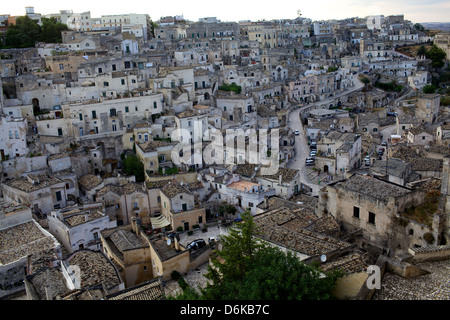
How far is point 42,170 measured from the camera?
26.5 meters

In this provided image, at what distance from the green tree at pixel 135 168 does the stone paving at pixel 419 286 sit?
64.1 feet

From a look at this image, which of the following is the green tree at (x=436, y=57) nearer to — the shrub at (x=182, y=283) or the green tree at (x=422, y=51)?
the green tree at (x=422, y=51)

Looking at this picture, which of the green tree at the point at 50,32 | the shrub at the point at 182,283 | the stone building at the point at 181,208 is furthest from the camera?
the green tree at the point at 50,32

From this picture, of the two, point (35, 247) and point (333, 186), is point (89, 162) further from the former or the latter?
point (333, 186)

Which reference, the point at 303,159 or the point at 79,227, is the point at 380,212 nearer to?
the point at 79,227

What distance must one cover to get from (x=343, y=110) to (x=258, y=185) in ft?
79.4

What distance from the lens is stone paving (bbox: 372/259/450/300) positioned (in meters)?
10.0
